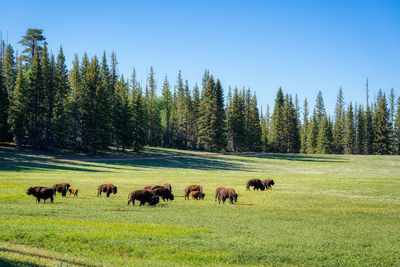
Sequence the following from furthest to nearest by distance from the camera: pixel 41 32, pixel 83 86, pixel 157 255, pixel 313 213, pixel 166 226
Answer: pixel 41 32
pixel 83 86
pixel 313 213
pixel 166 226
pixel 157 255

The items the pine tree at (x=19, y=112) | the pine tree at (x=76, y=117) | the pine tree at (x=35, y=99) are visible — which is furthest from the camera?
the pine tree at (x=76, y=117)

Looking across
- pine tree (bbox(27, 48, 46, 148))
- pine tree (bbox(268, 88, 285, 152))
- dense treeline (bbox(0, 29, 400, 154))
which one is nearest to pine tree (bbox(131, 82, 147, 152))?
dense treeline (bbox(0, 29, 400, 154))

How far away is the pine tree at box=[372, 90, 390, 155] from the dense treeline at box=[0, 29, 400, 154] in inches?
12.0

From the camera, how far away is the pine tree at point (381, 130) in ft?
357

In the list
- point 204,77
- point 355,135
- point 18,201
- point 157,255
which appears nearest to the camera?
point 157,255

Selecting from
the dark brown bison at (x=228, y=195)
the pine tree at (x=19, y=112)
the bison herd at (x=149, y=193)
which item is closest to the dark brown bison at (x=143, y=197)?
the bison herd at (x=149, y=193)

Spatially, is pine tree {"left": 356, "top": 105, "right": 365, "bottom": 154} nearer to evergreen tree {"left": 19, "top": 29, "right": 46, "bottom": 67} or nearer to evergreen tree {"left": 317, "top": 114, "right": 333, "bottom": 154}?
evergreen tree {"left": 317, "top": 114, "right": 333, "bottom": 154}

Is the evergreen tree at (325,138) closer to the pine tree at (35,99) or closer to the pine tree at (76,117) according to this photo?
the pine tree at (76,117)

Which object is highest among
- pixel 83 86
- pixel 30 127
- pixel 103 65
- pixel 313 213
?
pixel 103 65

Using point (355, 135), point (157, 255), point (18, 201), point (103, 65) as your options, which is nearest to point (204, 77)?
point (103, 65)

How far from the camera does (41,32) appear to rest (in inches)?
3310

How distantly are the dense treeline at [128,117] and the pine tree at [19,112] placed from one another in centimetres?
18

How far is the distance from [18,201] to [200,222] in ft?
38.2

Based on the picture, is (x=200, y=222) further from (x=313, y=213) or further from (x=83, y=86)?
(x=83, y=86)
